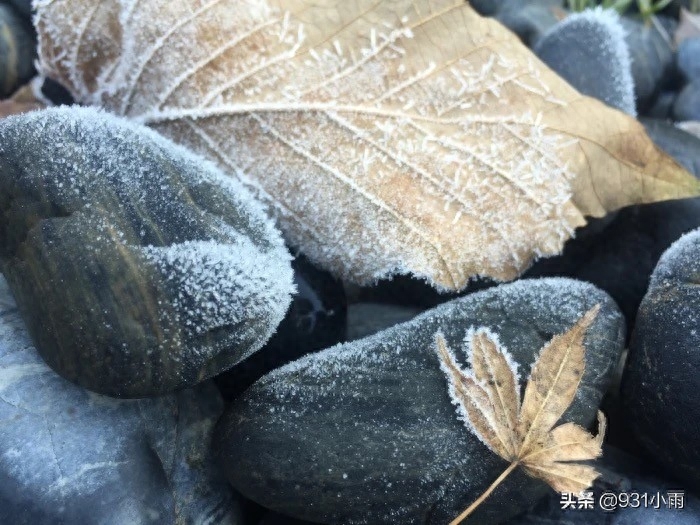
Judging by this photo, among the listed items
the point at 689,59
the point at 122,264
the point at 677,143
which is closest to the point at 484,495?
the point at 122,264

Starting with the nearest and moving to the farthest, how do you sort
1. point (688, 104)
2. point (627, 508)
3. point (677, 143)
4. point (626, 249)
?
1. point (627, 508)
2. point (626, 249)
3. point (677, 143)
4. point (688, 104)

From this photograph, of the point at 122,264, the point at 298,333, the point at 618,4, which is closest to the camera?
the point at 122,264

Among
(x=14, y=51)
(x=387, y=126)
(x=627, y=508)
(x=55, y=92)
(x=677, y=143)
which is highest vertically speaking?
(x=14, y=51)

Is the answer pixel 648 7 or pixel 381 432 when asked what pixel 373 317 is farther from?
pixel 648 7

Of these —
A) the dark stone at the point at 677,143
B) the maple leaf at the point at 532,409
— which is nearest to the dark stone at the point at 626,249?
the dark stone at the point at 677,143

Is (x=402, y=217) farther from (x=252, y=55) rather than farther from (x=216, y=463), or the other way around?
(x=216, y=463)
